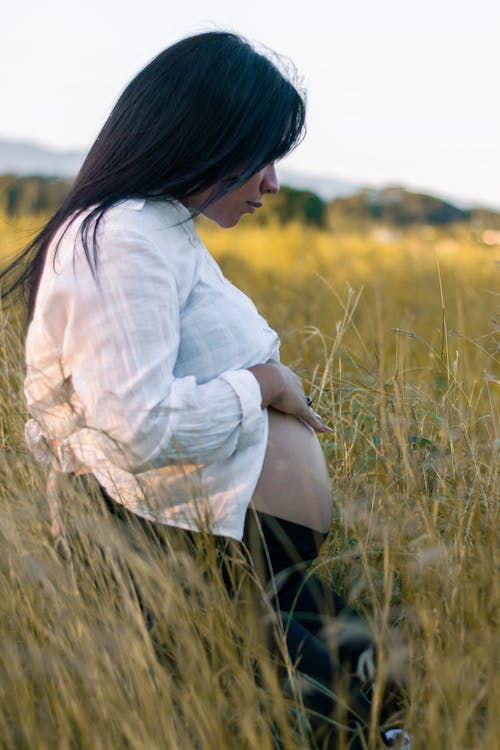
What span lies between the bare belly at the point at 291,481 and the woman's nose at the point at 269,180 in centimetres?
47

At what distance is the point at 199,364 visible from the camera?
1881mm

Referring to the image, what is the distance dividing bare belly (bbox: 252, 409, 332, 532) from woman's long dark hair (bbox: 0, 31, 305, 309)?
51 centimetres

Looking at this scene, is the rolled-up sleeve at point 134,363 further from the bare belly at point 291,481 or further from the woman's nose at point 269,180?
the woman's nose at point 269,180

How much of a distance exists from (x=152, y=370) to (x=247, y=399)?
200 mm

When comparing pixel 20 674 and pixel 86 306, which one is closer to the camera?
pixel 20 674

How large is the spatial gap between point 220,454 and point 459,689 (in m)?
0.59

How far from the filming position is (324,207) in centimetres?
1558

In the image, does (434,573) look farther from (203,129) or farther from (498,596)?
(203,129)

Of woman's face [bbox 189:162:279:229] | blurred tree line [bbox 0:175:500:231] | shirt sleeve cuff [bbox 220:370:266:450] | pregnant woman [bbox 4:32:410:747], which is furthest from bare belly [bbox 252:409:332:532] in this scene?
blurred tree line [bbox 0:175:500:231]

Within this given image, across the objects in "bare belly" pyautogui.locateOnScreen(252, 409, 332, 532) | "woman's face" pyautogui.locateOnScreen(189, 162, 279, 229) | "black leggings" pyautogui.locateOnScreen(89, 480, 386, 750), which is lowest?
"black leggings" pyautogui.locateOnScreen(89, 480, 386, 750)

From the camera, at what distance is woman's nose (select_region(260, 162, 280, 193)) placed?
2.03m

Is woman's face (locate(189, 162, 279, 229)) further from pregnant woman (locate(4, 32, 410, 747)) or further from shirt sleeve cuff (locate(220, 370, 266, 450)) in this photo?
shirt sleeve cuff (locate(220, 370, 266, 450))

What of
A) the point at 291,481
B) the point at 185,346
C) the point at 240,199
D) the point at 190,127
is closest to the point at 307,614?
the point at 291,481

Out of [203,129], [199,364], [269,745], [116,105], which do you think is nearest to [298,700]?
[269,745]
